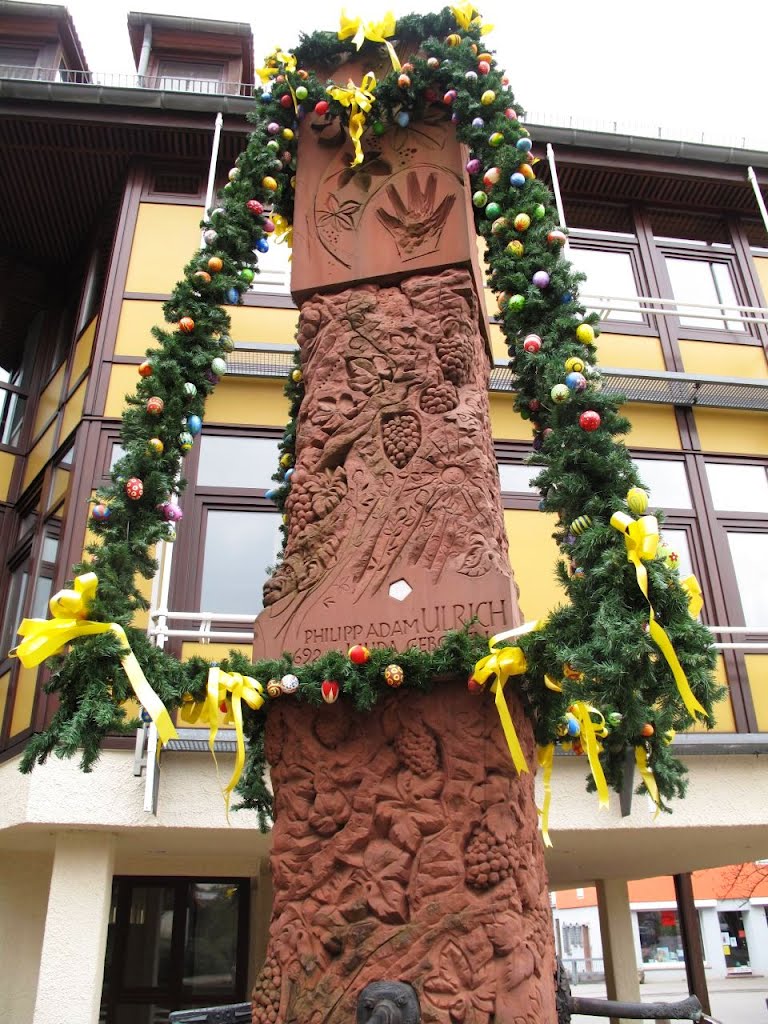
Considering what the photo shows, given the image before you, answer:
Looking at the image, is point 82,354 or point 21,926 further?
point 82,354

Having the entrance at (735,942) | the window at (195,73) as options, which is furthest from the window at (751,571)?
the entrance at (735,942)

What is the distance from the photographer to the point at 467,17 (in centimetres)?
343

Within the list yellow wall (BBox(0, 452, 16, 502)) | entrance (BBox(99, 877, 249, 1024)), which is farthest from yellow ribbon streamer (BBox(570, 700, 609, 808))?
yellow wall (BBox(0, 452, 16, 502))

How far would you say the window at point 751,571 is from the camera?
308 inches

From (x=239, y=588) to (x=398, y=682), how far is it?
5102 mm

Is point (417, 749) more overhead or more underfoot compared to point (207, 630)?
more underfoot

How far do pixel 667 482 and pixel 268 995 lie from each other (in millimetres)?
6937

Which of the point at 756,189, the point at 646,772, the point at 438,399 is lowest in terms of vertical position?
the point at 646,772

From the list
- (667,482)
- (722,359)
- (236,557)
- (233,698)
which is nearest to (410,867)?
(233,698)

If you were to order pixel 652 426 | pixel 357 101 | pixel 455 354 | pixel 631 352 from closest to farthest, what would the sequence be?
1. pixel 455 354
2. pixel 357 101
3. pixel 652 426
4. pixel 631 352

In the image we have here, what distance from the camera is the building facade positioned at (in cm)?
603

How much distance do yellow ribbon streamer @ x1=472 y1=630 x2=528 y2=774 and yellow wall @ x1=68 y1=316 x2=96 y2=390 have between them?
23.0ft

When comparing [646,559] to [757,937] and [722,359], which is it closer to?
[722,359]

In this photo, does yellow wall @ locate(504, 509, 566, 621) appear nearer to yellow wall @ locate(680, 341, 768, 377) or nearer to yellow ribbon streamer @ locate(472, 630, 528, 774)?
yellow wall @ locate(680, 341, 768, 377)
